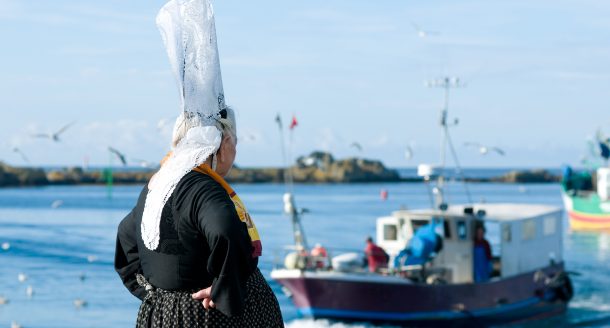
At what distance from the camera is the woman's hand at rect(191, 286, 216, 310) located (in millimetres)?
3342

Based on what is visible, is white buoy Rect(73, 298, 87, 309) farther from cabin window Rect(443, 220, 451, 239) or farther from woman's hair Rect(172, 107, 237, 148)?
woman's hair Rect(172, 107, 237, 148)

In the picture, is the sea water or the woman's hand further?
the sea water

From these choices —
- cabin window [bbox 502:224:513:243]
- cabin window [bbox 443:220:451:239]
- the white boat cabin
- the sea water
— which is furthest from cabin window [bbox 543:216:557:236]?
cabin window [bbox 443:220:451:239]

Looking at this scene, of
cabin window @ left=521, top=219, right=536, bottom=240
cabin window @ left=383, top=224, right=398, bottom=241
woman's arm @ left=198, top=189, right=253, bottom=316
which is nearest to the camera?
woman's arm @ left=198, top=189, right=253, bottom=316

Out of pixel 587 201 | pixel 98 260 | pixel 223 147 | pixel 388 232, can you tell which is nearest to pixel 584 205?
pixel 587 201

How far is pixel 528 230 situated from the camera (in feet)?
62.2

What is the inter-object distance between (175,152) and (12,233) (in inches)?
1702

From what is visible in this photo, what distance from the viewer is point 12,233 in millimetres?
45031

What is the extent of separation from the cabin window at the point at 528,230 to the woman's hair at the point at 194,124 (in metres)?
15.7

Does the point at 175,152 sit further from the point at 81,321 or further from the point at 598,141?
the point at 598,141

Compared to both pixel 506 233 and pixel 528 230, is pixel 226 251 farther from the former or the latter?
pixel 528 230

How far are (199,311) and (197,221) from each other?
32 centimetres

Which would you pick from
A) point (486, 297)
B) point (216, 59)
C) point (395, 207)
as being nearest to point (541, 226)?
point (486, 297)

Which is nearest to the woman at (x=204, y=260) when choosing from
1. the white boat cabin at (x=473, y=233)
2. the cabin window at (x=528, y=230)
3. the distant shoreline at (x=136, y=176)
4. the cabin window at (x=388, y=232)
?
the white boat cabin at (x=473, y=233)
